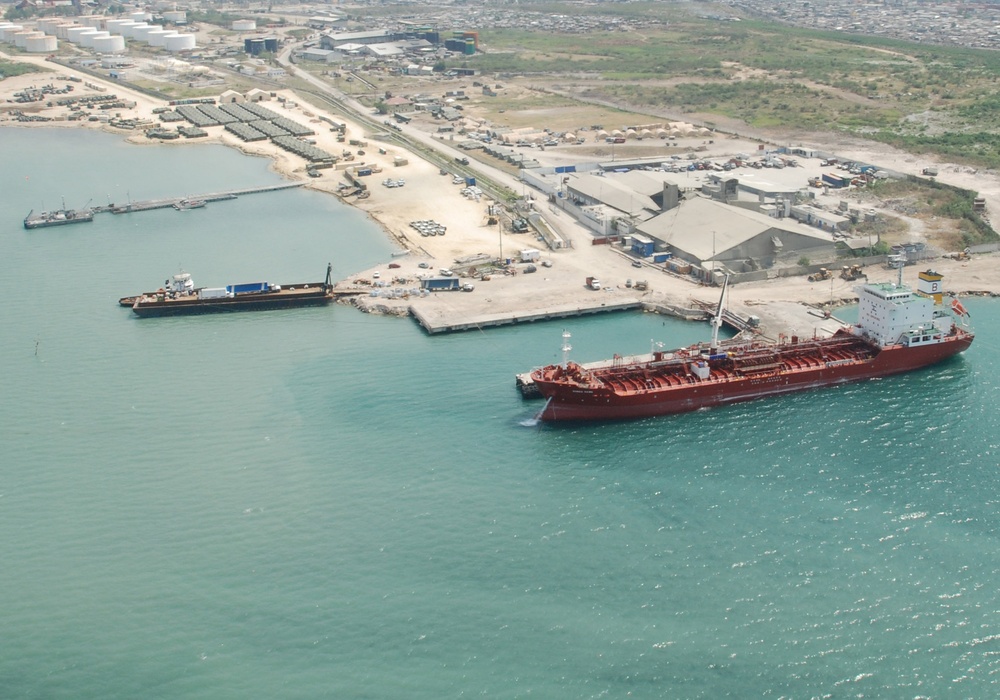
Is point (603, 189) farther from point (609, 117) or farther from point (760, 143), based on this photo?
point (609, 117)

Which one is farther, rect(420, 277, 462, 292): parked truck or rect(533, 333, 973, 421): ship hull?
rect(420, 277, 462, 292): parked truck

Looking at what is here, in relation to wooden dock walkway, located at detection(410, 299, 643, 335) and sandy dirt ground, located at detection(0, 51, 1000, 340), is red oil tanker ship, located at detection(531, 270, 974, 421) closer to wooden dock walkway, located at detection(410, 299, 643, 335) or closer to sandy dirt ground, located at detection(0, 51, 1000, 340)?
sandy dirt ground, located at detection(0, 51, 1000, 340)

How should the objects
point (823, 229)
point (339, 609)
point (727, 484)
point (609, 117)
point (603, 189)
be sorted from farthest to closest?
point (609, 117) < point (603, 189) < point (823, 229) < point (727, 484) < point (339, 609)

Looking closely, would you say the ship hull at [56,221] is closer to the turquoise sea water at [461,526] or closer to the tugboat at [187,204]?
the tugboat at [187,204]

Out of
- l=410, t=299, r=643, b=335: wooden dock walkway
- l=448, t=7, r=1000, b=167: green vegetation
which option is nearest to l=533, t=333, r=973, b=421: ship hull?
l=410, t=299, r=643, b=335: wooden dock walkway

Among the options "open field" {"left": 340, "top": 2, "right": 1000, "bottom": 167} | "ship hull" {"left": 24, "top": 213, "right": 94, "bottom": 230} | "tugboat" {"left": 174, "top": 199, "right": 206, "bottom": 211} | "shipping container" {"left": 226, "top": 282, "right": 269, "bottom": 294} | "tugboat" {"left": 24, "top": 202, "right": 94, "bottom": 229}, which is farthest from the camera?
"open field" {"left": 340, "top": 2, "right": 1000, "bottom": 167}

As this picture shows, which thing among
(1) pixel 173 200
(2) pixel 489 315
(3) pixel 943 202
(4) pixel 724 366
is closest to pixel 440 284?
(2) pixel 489 315

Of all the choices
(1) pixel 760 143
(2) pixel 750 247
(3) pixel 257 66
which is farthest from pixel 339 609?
(3) pixel 257 66
